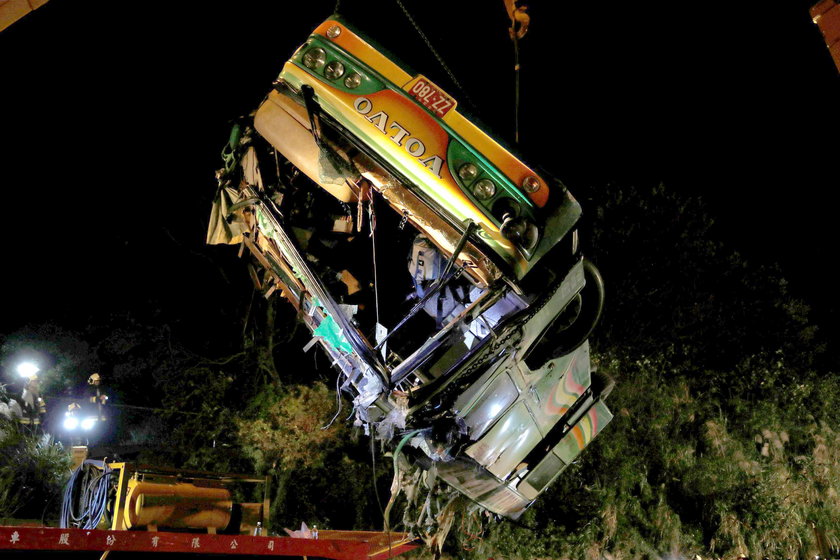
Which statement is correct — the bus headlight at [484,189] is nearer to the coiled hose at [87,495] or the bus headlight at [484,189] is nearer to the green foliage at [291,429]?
the coiled hose at [87,495]

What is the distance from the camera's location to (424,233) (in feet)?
21.2

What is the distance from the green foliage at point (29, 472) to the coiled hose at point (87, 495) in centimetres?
600

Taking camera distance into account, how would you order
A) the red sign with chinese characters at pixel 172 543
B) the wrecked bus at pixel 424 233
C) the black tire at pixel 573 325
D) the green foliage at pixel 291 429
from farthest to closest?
the green foliage at pixel 291 429 → the black tire at pixel 573 325 → the wrecked bus at pixel 424 233 → the red sign with chinese characters at pixel 172 543

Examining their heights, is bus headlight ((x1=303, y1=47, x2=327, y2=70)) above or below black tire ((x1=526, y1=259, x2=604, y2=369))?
above

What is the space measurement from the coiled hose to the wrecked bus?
2.78m

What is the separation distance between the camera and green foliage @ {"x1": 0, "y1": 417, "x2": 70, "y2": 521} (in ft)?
40.3

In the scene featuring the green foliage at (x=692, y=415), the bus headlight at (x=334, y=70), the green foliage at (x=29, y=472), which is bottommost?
the green foliage at (x=692, y=415)

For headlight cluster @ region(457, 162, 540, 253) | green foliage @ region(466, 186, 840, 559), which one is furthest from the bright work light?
headlight cluster @ region(457, 162, 540, 253)

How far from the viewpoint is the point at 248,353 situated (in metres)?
14.3

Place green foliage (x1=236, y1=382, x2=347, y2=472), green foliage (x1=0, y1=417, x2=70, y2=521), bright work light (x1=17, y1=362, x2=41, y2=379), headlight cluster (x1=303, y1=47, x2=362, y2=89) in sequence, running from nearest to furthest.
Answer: headlight cluster (x1=303, y1=47, x2=362, y2=89), green foliage (x1=0, y1=417, x2=70, y2=521), green foliage (x1=236, y1=382, x2=347, y2=472), bright work light (x1=17, y1=362, x2=41, y2=379)

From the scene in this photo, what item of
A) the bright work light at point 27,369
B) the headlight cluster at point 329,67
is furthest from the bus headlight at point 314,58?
the bright work light at point 27,369

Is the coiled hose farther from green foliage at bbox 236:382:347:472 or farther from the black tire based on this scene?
green foliage at bbox 236:382:347:472

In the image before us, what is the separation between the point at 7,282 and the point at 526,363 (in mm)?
12232

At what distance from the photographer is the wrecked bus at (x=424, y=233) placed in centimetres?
598
